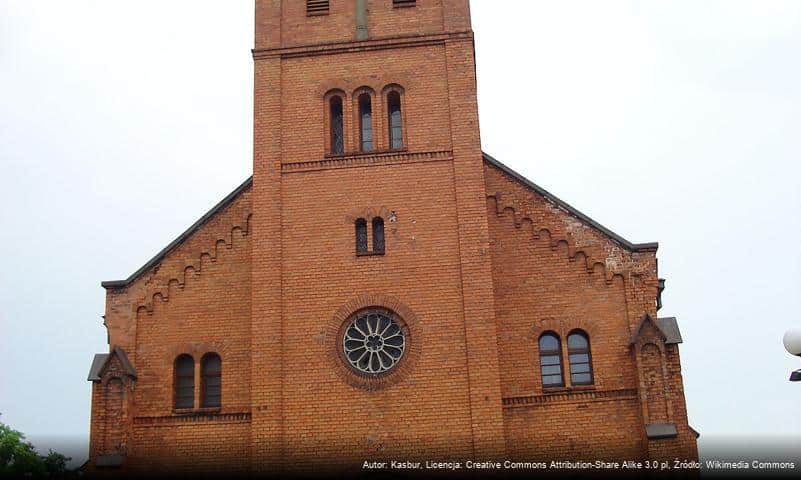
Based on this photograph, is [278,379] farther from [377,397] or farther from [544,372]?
[544,372]

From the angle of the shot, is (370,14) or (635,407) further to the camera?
(370,14)

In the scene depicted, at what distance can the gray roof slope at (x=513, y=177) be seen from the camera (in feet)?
65.0

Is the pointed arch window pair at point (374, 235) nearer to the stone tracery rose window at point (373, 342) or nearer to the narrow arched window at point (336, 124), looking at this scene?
the stone tracery rose window at point (373, 342)

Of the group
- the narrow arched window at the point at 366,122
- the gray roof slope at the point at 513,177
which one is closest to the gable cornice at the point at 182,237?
the gray roof slope at the point at 513,177

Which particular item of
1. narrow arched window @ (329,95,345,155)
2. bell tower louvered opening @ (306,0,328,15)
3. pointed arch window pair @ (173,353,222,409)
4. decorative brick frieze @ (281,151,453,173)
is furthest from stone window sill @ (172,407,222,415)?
bell tower louvered opening @ (306,0,328,15)

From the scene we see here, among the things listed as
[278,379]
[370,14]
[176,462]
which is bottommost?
[176,462]

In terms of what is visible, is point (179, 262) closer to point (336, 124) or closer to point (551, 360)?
point (336, 124)

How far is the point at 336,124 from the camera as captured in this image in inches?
824

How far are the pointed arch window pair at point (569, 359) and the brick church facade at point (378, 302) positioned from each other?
1.7 inches

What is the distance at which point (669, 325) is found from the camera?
62.1 ft

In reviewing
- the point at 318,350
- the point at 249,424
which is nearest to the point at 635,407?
the point at 318,350

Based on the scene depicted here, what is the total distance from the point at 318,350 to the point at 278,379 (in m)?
1.01

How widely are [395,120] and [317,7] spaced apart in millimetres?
3451

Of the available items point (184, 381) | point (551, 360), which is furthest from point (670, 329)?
point (184, 381)
